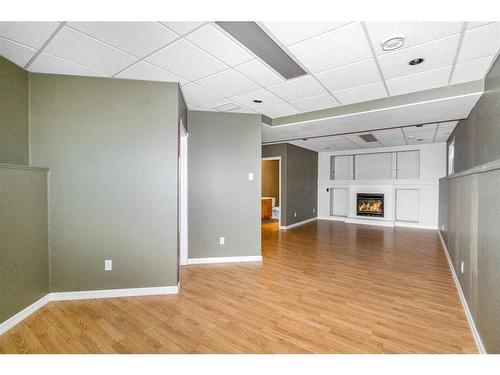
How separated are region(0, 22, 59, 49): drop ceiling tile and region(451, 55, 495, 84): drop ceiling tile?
3.92 metres

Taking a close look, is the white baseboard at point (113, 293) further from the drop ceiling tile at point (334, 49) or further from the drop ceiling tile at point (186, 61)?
the drop ceiling tile at point (334, 49)

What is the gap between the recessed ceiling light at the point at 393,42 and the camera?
1990 mm

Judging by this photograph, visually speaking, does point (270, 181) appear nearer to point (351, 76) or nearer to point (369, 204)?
point (369, 204)

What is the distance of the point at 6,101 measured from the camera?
233 cm

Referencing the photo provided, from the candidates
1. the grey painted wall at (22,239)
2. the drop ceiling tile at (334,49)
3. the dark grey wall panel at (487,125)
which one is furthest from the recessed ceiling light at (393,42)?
the grey painted wall at (22,239)

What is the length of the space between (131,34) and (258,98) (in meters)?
1.88

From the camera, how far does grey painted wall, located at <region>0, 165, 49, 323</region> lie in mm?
2172

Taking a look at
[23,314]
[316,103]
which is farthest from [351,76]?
[23,314]

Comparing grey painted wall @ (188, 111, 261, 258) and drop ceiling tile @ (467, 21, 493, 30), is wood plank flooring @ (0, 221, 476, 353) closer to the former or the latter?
grey painted wall @ (188, 111, 261, 258)

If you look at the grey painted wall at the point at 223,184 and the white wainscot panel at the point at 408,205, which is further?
the white wainscot panel at the point at 408,205

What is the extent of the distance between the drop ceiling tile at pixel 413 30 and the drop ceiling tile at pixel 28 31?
2.60 meters

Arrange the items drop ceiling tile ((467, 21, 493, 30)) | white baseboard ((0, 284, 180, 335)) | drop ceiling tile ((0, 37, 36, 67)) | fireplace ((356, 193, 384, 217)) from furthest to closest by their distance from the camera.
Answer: fireplace ((356, 193, 384, 217))
white baseboard ((0, 284, 180, 335))
drop ceiling tile ((0, 37, 36, 67))
drop ceiling tile ((467, 21, 493, 30))

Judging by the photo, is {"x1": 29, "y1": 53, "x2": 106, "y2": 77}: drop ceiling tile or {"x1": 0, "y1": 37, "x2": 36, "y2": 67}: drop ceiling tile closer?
{"x1": 0, "y1": 37, "x2": 36, "y2": 67}: drop ceiling tile

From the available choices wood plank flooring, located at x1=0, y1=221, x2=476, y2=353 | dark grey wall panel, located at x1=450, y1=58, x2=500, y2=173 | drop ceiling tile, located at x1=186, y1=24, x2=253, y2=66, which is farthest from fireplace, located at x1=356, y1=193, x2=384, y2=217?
drop ceiling tile, located at x1=186, y1=24, x2=253, y2=66
